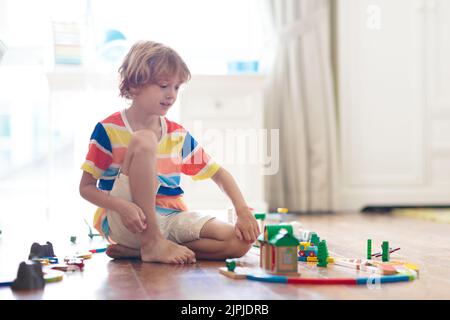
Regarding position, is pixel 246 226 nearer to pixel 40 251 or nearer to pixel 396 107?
pixel 40 251

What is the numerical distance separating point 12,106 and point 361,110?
1892 mm

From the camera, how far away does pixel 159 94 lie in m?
1.54

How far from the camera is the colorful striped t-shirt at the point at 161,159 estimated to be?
5.12 ft

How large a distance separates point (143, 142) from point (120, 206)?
0.15 m

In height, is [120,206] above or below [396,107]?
below

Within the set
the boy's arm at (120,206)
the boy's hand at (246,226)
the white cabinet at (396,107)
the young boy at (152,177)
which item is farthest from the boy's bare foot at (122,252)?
the white cabinet at (396,107)

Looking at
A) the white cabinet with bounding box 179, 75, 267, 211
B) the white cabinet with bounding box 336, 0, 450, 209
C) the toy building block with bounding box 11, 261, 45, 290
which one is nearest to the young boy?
the toy building block with bounding box 11, 261, 45, 290

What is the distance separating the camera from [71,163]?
3176 mm

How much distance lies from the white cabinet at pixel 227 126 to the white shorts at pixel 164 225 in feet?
4.94

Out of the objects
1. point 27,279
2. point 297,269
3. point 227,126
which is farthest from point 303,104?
point 27,279

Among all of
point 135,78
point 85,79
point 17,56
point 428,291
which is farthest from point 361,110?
point 428,291

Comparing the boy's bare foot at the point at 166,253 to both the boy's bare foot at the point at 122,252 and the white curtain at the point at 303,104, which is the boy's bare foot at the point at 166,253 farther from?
the white curtain at the point at 303,104

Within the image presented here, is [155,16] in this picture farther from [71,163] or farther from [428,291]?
[428,291]

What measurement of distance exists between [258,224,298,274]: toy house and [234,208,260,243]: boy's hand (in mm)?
171
